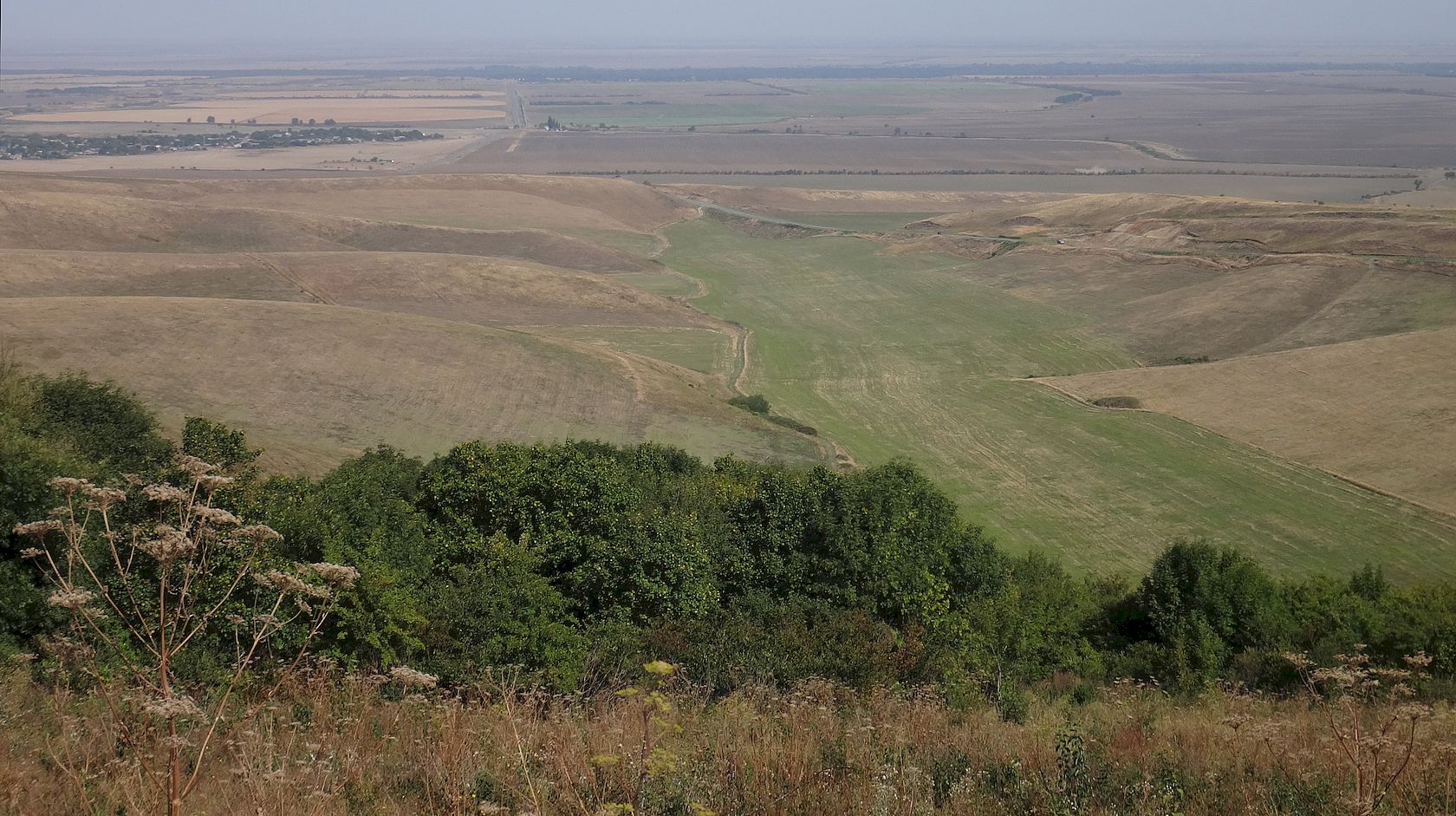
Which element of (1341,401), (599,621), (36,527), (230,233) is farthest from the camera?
(230,233)

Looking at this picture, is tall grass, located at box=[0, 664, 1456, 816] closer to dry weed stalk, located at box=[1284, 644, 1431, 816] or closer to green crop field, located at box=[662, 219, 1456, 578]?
dry weed stalk, located at box=[1284, 644, 1431, 816]

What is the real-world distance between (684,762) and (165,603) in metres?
5.85

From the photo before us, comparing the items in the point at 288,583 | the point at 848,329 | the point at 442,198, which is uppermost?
the point at 288,583

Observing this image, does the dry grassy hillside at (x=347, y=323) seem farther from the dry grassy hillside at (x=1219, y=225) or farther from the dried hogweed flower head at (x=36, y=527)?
the dry grassy hillside at (x=1219, y=225)

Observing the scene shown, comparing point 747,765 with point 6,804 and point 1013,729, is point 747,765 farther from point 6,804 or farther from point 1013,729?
point 6,804

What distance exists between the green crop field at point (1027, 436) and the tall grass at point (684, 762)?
2191 cm

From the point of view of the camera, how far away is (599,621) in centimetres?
1642

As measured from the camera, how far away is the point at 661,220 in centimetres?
10606

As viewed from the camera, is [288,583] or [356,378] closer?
[288,583]

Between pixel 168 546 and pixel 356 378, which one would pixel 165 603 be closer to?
pixel 168 546

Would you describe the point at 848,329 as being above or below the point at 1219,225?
below

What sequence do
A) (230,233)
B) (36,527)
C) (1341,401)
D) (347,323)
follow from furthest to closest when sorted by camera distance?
(230,233), (347,323), (1341,401), (36,527)

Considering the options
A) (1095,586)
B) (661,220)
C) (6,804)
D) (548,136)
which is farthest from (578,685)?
(548,136)

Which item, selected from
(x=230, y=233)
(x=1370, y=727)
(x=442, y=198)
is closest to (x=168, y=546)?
(x=1370, y=727)
